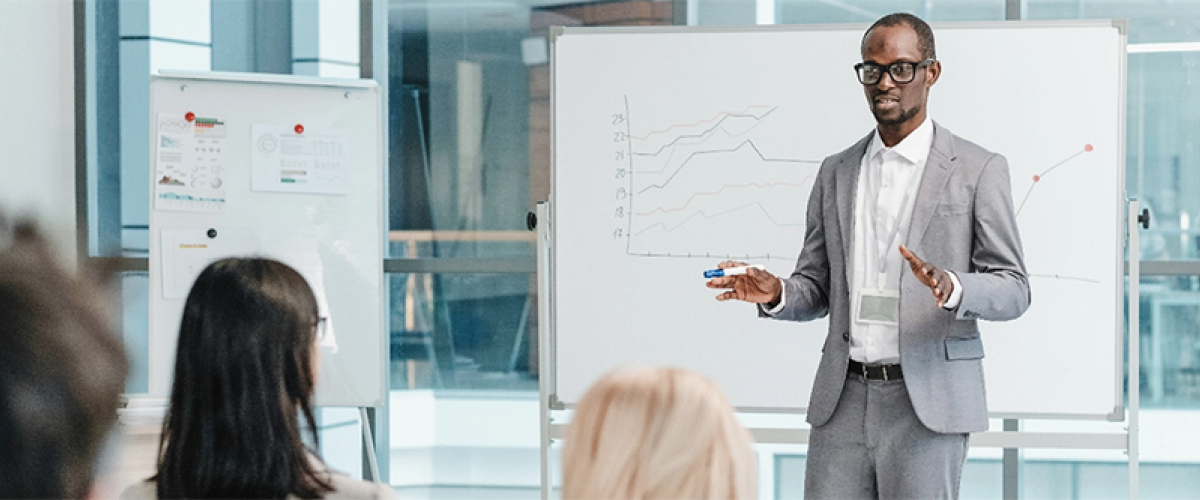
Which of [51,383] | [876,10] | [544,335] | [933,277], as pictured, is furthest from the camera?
[876,10]

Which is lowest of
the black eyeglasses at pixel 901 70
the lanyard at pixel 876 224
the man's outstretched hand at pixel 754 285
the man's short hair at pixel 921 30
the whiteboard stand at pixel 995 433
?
the whiteboard stand at pixel 995 433

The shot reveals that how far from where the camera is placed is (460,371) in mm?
4172

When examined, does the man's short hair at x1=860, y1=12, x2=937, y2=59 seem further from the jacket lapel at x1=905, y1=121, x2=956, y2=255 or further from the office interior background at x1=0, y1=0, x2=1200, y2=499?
the office interior background at x1=0, y1=0, x2=1200, y2=499

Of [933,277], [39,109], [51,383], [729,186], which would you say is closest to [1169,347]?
[729,186]

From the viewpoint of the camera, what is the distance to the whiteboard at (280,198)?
356 centimetres

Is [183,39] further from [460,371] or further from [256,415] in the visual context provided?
[256,415]

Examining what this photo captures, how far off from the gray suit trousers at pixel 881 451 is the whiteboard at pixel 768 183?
94 centimetres

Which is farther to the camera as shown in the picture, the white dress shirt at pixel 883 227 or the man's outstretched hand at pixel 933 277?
the white dress shirt at pixel 883 227

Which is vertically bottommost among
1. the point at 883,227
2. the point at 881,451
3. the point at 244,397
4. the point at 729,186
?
the point at 881,451

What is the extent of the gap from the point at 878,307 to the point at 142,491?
1446mm

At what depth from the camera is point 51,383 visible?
868 mm

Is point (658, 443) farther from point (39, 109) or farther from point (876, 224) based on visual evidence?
point (39, 109)

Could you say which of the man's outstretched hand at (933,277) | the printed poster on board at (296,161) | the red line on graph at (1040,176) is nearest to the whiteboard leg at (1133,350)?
the red line on graph at (1040,176)

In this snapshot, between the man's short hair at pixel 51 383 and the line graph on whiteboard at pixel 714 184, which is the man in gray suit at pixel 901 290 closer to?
the line graph on whiteboard at pixel 714 184
